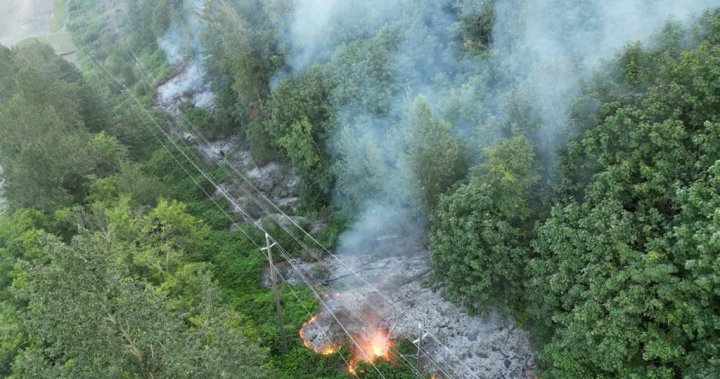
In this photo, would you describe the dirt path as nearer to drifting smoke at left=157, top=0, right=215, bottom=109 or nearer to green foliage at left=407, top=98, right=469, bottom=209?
drifting smoke at left=157, top=0, right=215, bottom=109

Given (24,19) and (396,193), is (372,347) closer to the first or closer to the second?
(396,193)

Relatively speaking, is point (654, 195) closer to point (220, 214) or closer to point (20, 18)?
point (220, 214)

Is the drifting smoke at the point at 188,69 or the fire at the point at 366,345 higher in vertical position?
the drifting smoke at the point at 188,69

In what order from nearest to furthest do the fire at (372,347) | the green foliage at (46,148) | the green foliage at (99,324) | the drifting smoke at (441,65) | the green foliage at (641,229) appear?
the green foliage at (99,324) < the green foliage at (641,229) < the drifting smoke at (441,65) < the fire at (372,347) < the green foliage at (46,148)

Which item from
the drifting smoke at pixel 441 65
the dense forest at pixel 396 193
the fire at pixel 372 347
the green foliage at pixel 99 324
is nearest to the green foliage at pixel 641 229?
the dense forest at pixel 396 193

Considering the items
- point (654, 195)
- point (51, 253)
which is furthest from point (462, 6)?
point (51, 253)

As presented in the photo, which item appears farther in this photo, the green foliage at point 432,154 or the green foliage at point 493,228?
the green foliage at point 432,154

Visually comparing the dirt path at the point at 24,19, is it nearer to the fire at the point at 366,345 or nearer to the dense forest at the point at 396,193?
the dense forest at the point at 396,193

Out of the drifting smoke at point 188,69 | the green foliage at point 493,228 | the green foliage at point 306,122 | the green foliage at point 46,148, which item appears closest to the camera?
the green foliage at point 493,228
